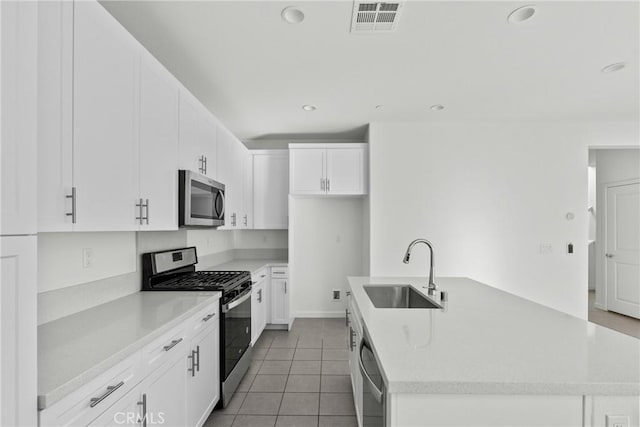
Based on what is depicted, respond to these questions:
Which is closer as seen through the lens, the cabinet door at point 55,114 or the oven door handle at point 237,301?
the cabinet door at point 55,114

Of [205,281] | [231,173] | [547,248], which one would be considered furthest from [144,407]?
[547,248]

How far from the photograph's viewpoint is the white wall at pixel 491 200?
155 inches

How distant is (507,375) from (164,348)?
145 centimetres

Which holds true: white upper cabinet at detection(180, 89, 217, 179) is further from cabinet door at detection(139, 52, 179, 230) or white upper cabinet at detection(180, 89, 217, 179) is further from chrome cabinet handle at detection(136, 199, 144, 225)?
chrome cabinet handle at detection(136, 199, 144, 225)

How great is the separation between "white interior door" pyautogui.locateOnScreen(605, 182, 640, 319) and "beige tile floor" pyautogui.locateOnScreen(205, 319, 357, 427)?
4.39 metres

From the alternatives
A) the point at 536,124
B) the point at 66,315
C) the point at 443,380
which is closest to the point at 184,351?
the point at 66,315

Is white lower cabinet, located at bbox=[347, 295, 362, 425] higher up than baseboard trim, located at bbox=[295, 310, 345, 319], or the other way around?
white lower cabinet, located at bbox=[347, 295, 362, 425]

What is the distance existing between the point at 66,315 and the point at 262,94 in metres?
2.35

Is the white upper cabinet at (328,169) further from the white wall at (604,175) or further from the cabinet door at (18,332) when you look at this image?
the white wall at (604,175)

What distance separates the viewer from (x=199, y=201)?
252 centimetres

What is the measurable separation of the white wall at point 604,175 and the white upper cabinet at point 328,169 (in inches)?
160

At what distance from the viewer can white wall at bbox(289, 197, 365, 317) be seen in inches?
184

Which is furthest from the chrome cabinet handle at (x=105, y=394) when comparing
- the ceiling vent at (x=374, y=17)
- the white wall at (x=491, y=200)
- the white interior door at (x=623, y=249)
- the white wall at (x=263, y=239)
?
the white interior door at (x=623, y=249)

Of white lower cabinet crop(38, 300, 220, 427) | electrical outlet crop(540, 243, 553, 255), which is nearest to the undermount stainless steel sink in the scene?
white lower cabinet crop(38, 300, 220, 427)
